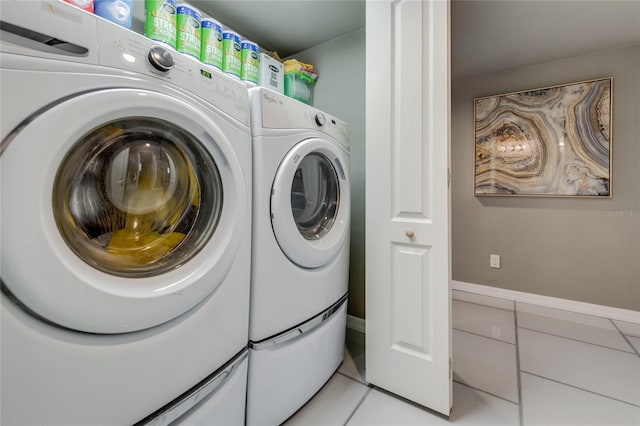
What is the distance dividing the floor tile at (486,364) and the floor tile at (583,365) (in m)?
0.08

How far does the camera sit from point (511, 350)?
4.91ft

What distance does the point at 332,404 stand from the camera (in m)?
1.11

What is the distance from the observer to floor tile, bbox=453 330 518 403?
121cm

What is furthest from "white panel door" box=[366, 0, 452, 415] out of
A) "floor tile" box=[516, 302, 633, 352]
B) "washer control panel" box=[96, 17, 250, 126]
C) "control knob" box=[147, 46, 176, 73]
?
"floor tile" box=[516, 302, 633, 352]

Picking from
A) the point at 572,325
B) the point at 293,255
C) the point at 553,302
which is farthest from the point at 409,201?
the point at 553,302

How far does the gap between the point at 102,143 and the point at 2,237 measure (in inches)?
10.4

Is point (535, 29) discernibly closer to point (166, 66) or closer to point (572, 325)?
point (572, 325)

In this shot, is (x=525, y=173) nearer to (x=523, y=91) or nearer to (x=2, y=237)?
(x=523, y=91)

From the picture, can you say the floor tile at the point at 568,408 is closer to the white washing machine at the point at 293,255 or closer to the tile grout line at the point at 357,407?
the tile grout line at the point at 357,407

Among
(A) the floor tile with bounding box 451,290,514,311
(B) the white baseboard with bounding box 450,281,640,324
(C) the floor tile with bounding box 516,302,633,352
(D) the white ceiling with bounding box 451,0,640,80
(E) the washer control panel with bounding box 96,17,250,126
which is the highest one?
(D) the white ceiling with bounding box 451,0,640,80

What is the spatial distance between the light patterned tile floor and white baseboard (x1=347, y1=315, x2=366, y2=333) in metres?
0.03

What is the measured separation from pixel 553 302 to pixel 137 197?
8.68 feet

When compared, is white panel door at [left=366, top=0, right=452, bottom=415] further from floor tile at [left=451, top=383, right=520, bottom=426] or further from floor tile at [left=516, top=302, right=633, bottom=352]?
floor tile at [left=516, top=302, right=633, bottom=352]

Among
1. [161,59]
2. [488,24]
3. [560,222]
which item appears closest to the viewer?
[161,59]
